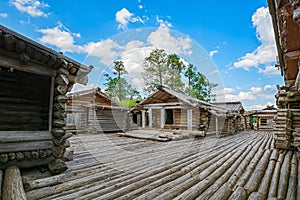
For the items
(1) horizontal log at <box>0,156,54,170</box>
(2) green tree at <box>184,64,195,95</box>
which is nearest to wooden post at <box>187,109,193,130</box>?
(1) horizontal log at <box>0,156,54,170</box>

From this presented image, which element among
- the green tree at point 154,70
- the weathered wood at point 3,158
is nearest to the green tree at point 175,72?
the green tree at point 154,70

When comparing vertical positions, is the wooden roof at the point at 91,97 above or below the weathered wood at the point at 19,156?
above

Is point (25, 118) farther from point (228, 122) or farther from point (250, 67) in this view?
point (250, 67)

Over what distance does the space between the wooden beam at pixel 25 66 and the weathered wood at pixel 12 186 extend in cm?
193

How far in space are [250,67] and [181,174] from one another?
111 ft

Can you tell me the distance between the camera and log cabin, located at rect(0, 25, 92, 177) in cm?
346

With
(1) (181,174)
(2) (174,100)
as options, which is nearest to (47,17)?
(2) (174,100)

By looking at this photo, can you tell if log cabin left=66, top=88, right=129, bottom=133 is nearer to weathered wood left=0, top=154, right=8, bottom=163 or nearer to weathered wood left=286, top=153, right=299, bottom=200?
weathered wood left=0, top=154, right=8, bottom=163

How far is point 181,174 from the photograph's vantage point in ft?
12.9

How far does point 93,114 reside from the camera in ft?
47.3

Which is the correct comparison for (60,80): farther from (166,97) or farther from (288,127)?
(166,97)

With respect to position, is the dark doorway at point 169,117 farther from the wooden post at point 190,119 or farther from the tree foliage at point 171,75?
the tree foliage at point 171,75

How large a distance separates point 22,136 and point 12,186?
114 centimetres

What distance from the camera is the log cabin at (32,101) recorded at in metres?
3.46
